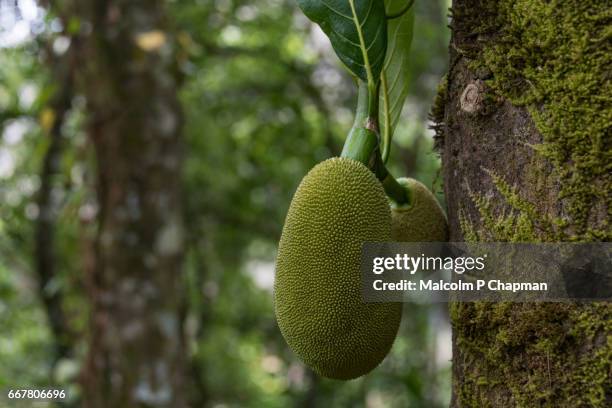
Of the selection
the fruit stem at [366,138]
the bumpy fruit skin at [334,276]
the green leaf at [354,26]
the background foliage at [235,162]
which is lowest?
the bumpy fruit skin at [334,276]

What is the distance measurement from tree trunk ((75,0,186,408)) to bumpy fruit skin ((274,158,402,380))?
1227mm

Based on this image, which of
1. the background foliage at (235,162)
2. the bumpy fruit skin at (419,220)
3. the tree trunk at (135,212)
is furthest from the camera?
the background foliage at (235,162)

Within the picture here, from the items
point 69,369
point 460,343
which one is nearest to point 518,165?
point 460,343

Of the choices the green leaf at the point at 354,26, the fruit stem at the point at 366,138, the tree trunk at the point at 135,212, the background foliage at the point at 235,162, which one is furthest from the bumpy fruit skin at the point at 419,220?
the background foliage at the point at 235,162

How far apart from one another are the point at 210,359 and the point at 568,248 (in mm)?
4840

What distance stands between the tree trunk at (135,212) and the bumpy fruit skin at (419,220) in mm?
1185

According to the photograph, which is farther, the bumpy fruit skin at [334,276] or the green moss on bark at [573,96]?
the bumpy fruit skin at [334,276]

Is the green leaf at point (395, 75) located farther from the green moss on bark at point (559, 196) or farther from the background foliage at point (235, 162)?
the background foliage at point (235, 162)

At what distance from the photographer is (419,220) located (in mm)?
838

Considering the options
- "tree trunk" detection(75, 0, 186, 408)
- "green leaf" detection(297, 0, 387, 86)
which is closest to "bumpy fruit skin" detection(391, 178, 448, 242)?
"green leaf" detection(297, 0, 387, 86)

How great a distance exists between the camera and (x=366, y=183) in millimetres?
744

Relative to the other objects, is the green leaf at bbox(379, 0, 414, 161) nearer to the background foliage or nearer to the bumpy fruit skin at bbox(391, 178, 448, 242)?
the bumpy fruit skin at bbox(391, 178, 448, 242)

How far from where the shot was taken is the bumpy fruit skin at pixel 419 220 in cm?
82

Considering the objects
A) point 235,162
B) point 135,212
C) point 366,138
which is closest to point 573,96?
point 366,138
